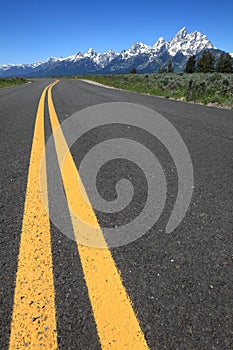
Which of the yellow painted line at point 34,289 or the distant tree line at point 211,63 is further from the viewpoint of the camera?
the distant tree line at point 211,63

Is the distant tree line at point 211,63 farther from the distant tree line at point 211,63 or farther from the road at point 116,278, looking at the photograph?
the road at point 116,278

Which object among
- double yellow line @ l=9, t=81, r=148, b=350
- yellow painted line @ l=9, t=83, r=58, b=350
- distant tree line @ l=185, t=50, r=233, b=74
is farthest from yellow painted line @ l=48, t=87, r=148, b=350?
distant tree line @ l=185, t=50, r=233, b=74

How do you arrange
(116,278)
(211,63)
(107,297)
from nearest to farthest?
(107,297), (116,278), (211,63)

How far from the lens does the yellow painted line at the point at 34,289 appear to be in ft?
3.34

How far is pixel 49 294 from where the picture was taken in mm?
1204

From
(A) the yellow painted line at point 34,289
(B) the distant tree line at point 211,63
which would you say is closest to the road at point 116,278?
(A) the yellow painted line at point 34,289

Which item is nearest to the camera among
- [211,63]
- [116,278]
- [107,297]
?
[107,297]

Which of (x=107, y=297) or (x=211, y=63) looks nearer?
(x=107, y=297)

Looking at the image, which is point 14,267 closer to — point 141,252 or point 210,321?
point 141,252

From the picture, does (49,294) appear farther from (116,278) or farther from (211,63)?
(211,63)

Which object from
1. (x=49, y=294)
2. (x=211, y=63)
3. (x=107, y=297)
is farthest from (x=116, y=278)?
(x=211, y=63)

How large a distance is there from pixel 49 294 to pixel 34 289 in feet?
0.28

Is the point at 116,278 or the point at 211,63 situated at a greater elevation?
the point at 211,63

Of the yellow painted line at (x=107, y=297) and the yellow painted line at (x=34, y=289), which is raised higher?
the yellow painted line at (x=34, y=289)
